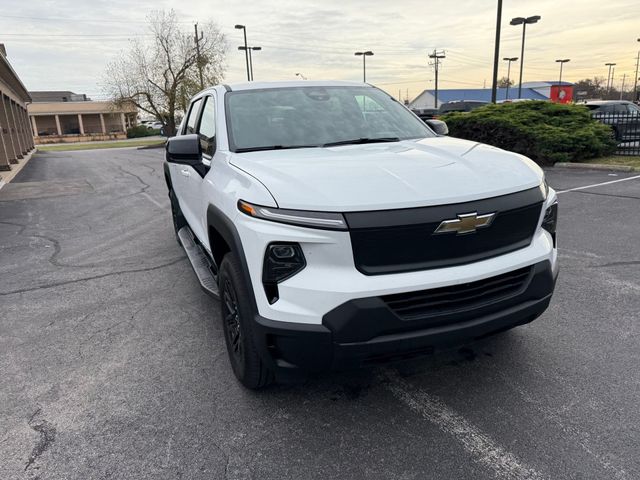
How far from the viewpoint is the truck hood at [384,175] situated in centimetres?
233

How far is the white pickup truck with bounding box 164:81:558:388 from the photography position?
7.48ft

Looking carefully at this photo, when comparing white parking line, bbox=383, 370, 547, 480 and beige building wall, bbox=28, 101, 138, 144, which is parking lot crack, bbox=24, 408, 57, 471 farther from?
beige building wall, bbox=28, 101, 138, 144

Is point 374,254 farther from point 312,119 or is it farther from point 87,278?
point 87,278

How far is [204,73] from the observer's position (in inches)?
1572

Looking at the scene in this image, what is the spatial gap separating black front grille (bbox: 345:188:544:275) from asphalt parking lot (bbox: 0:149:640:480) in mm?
931

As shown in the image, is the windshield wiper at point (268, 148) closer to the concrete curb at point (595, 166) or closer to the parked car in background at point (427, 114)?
the concrete curb at point (595, 166)

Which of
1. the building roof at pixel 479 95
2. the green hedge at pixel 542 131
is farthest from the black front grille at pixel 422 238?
the building roof at pixel 479 95

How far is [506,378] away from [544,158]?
36.8ft

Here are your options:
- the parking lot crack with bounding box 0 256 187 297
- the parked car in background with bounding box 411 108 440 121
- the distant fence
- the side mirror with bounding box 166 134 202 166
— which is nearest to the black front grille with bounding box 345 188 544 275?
the side mirror with bounding box 166 134 202 166

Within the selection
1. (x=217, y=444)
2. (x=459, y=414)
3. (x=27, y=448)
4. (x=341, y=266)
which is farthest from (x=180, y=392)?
(x=459, y=414)

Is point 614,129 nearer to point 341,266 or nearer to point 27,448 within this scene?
point 341,266

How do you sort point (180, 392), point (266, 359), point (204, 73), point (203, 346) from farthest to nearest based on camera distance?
point (204, 73) → point (203, 346) → point (180, 392) → point (266, 359)

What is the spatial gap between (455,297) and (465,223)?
374 millimetres

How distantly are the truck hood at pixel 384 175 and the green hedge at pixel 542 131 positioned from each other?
10.6m
